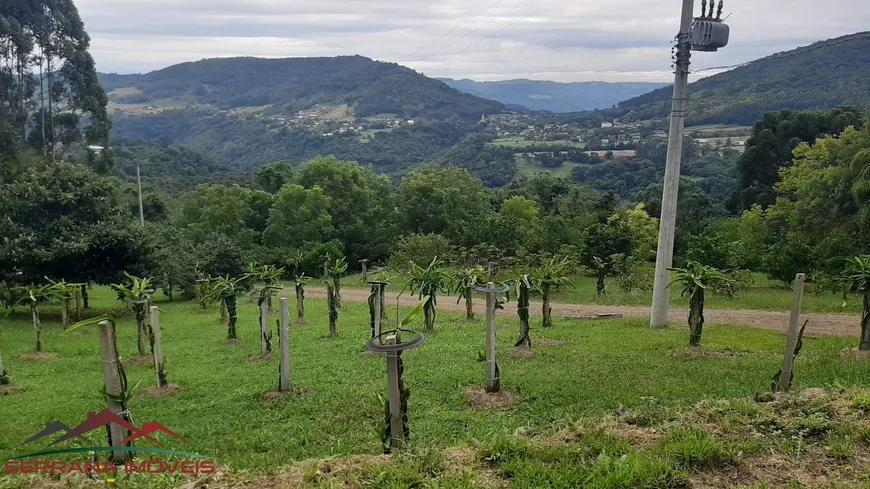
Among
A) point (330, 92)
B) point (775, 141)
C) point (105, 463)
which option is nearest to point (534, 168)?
point (775, 141)

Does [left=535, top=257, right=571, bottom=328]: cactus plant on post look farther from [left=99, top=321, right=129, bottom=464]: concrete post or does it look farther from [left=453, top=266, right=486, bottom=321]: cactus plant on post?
[left=99, top=321, right=129, bottom=464]: concrete post

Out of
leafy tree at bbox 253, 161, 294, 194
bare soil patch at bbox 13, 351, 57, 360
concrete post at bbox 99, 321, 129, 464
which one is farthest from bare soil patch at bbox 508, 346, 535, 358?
leafy tree at bbox 253, 161, 294, 194

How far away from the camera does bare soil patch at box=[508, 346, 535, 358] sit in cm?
992

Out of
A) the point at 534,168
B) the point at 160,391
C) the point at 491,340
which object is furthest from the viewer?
the point at 534,168

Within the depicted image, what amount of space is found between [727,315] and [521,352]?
8374 millimetres

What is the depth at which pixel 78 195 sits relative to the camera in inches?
715

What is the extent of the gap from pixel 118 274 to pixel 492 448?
17.3 m

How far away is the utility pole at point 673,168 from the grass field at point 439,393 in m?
0.77

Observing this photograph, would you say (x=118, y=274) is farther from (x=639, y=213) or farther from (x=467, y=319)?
(x=639, y=213)

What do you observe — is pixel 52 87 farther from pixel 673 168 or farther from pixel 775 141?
pixel 775 141

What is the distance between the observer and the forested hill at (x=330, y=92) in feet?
493

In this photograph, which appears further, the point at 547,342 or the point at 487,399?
the point at 547,342

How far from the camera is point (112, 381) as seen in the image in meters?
4.90

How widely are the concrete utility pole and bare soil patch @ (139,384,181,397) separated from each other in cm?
985
